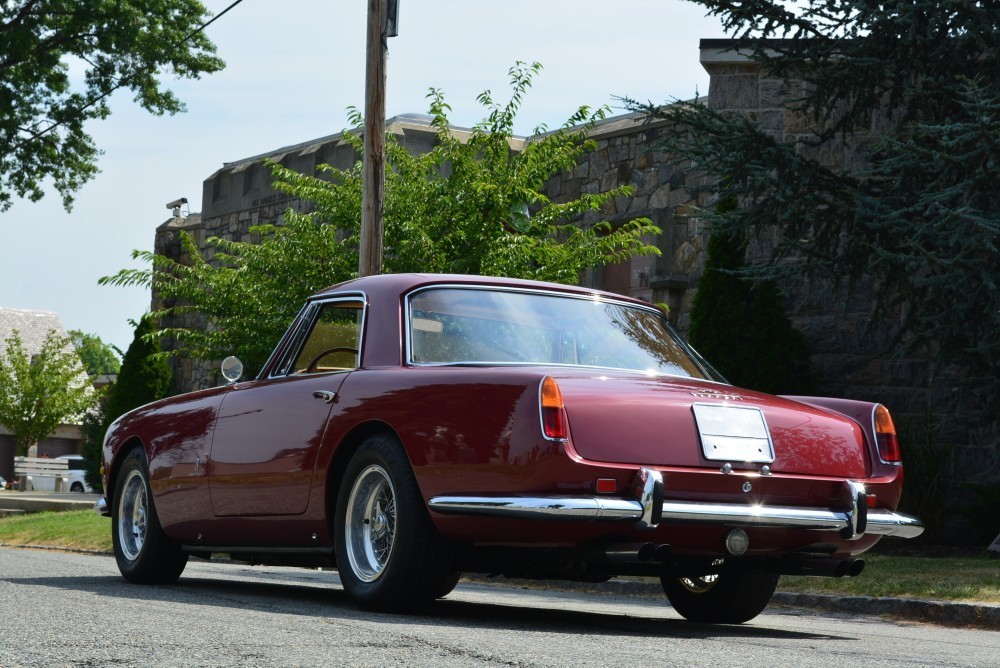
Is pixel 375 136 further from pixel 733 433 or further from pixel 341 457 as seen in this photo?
pixel 733 433

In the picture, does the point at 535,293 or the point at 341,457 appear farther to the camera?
the point at 535,293

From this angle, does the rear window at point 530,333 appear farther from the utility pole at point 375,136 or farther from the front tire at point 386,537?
the utility pole at point 375,136

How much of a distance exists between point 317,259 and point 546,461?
33.1ft

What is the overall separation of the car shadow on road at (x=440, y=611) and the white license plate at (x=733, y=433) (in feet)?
2.72

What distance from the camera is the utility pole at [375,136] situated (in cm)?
1373

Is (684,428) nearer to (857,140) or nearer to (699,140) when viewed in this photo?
(699,140)

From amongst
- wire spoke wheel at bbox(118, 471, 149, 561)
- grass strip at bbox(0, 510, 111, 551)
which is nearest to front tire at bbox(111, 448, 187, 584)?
wire spoke wheel at bbox(118, 471, 149, 561)

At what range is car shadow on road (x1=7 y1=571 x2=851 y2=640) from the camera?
6.17 meters

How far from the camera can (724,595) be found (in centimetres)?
716

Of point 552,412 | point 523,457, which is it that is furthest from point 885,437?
point 523,457

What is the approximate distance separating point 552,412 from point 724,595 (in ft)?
6.53

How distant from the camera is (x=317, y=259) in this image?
1538 centimetres

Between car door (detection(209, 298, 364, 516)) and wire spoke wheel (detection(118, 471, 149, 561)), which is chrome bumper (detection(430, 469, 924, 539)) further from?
wire spoke wheel (detection(118, 471, 149, 561))

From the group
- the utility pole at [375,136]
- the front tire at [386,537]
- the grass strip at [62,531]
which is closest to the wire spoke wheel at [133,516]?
the front tire at [386,537]
